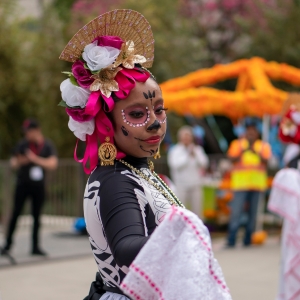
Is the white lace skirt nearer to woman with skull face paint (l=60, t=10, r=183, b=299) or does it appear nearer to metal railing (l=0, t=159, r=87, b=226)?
woman with skull face paint (l=60, t=10, r=183, b=299)

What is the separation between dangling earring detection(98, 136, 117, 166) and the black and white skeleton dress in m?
0.02

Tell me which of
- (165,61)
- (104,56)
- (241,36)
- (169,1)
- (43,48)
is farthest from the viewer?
(241,36)

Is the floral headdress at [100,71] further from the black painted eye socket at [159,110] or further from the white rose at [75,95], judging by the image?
the black painted eye socket at [159,110]

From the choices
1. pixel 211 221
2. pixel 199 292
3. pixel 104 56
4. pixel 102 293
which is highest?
pixel 104 56

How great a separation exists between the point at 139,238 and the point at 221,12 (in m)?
20.6

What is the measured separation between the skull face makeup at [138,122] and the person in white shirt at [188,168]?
731cm

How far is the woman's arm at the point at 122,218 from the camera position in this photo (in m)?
2.02

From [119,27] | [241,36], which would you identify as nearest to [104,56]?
[119,27]

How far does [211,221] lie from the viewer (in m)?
10.7

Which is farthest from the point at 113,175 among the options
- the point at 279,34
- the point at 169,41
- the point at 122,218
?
the point at 279,34

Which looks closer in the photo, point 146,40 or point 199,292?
point 199,292

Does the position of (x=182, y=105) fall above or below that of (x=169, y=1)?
below

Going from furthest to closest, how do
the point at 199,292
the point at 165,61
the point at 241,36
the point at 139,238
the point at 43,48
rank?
the point at 241,36 → the point at 165,61 → the point at 43,48 → the point at 139,238 → the point at 199,292

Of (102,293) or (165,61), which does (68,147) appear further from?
(102,293)
